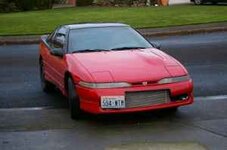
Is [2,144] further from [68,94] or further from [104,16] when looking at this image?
[104,16]

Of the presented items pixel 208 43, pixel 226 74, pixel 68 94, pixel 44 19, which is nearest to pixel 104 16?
pixel 44 19

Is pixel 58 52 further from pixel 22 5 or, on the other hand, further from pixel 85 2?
pixel 85 2

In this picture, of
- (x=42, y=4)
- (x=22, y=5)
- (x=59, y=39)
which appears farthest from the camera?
(x=42, y=4)

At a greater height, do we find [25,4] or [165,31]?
[165,31]

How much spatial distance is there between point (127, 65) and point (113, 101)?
74 cm

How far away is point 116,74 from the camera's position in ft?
26.4

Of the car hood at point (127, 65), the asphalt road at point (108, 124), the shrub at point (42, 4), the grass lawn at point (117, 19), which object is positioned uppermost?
the car hood at point (127, 65)

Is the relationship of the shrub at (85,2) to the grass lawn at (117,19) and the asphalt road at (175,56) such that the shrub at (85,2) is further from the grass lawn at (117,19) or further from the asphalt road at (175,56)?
the asphalt road at (175,56)

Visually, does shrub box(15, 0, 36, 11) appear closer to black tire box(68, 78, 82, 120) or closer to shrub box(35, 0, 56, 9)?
shrub box(35, 0, 56, 9)

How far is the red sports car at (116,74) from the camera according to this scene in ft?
25.8

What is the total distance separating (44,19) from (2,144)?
735 inches

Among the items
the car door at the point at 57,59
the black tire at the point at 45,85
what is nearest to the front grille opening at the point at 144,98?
the car door at the point at 57,59

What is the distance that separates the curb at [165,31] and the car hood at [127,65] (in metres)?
10.8

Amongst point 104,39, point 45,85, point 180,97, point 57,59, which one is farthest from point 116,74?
point 45,85
